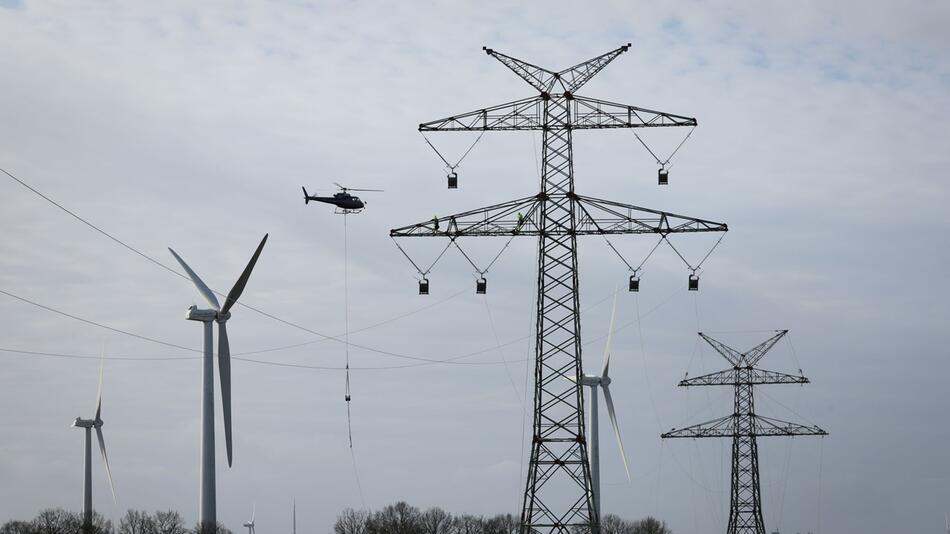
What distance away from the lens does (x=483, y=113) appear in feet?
287

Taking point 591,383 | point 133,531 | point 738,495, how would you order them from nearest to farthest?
point 591,383 → point 738,495 → point 133,531

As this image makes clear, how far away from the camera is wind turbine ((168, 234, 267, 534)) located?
101438 millimetres

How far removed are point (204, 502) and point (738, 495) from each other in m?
76.7

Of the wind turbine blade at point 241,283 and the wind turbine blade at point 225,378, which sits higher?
the wind turbine blade at point 241,283

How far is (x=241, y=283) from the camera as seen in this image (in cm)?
10731

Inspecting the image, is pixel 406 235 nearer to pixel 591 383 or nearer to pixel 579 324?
pixel 579 324

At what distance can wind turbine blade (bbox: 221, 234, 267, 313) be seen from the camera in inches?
4166

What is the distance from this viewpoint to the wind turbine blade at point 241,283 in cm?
10581

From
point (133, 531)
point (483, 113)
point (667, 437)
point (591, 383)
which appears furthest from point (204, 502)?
point (133, 531)

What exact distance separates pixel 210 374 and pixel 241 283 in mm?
7538

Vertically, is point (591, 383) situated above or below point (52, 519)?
above

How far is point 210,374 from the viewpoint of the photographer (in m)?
104

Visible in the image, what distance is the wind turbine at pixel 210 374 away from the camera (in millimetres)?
101438

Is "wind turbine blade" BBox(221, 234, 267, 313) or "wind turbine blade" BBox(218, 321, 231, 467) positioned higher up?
"wind turbine blade" BBox(221, 234, 267, 313)
